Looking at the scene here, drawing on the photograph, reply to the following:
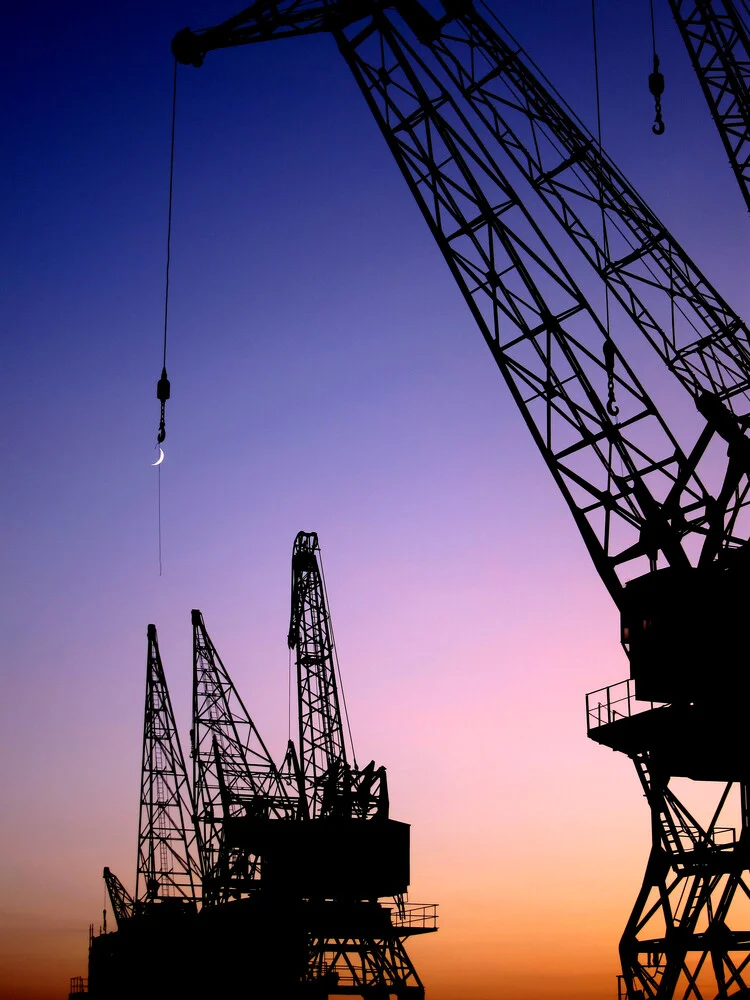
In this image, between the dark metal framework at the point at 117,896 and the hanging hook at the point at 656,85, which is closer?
the hanging hook at the point at 656,85

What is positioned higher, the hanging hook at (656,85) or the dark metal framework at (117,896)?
the hanging hook at (656,85)

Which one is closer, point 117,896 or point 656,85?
point 656,85

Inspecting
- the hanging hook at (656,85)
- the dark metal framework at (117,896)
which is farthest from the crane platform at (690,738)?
the dark metal framework at (117,896)

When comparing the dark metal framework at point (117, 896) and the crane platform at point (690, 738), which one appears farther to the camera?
the dark metal framework at point (117, 896)

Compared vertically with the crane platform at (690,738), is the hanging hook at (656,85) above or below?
above

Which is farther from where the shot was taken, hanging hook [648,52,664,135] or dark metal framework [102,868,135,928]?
dark metal framework [102,868,135,928]

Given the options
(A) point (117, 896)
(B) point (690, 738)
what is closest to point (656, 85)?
(B) point (690, 738)

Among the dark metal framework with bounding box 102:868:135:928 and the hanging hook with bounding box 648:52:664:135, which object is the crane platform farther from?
the dark metal framework with bounding box 102:868:135:928

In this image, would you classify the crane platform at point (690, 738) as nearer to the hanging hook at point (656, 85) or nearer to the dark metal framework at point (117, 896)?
the hanging hook at point (656, 85)

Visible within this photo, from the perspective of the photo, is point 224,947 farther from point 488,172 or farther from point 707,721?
point 488,172

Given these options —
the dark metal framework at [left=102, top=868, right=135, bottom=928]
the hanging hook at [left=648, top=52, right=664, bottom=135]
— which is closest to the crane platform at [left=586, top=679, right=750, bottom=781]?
the hanging hook at [left=648, top=52, right=664, bottom=135]

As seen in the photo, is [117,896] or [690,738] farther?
[117,896]

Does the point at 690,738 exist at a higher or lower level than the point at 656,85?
lower

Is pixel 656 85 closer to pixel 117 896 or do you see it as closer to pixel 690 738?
pixel 690 738
